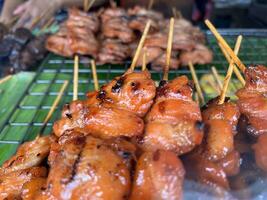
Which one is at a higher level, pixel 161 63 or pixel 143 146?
pixel 143 146

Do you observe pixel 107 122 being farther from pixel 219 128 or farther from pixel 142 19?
pixel 142 19

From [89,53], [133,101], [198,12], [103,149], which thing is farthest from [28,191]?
[198,12]

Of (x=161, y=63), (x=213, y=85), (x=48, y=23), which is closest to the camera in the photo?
(x=213, y=85)

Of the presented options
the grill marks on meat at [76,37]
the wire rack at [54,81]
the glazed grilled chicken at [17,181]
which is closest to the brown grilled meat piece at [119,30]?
the grill marks on meat at [76,37]

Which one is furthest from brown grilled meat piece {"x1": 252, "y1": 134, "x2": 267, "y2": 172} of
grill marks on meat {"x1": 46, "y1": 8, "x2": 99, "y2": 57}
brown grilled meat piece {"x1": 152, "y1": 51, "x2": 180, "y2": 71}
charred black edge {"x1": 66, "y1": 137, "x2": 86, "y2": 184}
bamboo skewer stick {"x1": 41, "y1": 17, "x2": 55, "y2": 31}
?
bamboo skewer stick {"x1": 41, "y1": 17, "x2": 55, "y2": 31}

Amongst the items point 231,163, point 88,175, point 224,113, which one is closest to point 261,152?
point 231,163

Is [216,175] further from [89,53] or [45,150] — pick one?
[89,53]
